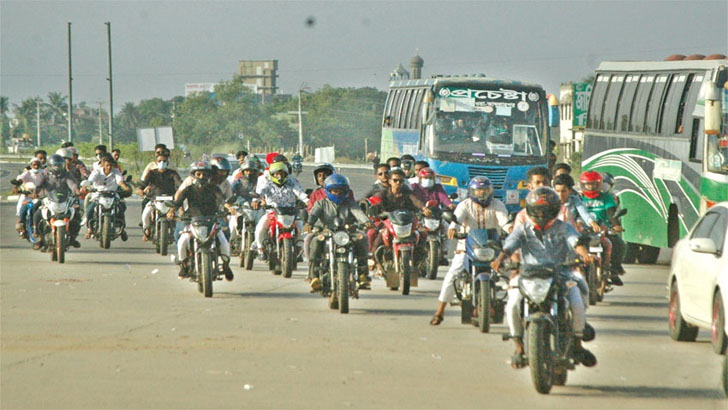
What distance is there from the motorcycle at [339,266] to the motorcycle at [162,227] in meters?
7.51

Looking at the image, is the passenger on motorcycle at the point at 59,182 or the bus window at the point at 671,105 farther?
the bus window at the point at 671,105

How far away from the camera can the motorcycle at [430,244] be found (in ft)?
57.5

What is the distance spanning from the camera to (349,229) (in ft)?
49.9

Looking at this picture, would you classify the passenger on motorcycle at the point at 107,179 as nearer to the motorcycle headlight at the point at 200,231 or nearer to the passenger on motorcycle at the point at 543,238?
the motorcycle headlight at the point at 200,231

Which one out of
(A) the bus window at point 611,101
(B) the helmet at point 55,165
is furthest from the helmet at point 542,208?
(A) the bus window at point 611,101

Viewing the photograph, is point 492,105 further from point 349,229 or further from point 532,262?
point 532,262

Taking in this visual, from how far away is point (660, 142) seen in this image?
880 inches

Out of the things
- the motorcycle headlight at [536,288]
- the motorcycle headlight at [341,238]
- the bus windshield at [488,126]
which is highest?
the bus windshield at [488,126]

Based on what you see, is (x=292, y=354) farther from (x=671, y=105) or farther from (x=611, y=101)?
(x=611, y=101)

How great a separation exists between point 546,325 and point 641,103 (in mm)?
14764

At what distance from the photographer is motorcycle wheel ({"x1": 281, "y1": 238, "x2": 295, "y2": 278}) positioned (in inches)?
741

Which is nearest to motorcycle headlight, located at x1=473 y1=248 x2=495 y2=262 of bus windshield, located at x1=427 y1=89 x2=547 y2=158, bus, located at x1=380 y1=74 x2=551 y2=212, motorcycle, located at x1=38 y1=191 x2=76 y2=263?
motorcycle, located at x1=38 y1=191 x2=76 y2=263

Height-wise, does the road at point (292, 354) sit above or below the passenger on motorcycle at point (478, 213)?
below

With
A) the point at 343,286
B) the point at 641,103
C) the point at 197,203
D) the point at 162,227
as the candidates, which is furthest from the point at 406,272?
the point at 641,103
